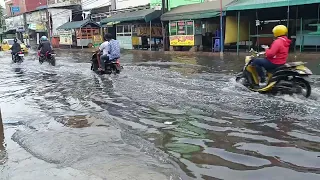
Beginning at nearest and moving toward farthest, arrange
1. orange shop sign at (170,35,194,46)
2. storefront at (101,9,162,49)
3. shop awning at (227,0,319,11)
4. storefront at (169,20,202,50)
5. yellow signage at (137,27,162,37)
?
shop awning at (227,0,319,11) → storefront at (169,20,202,50) → orange shop sign at (170,35,194,46) → storefront at (101,9,162,49) → yellow signage at (137,27,162,37)

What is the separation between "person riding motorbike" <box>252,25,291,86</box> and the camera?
25.4ft

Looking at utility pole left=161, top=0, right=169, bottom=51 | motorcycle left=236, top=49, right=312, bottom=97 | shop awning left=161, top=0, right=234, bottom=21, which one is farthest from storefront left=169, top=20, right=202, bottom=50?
motorcycle left=236, top=49, right=312, bottom=97

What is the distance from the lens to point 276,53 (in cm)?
780

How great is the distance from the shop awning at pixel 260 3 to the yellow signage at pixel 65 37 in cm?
2517

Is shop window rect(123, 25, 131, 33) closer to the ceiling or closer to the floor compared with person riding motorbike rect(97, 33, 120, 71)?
closer to the ceiling

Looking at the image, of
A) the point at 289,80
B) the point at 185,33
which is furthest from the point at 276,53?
the point at 185,33

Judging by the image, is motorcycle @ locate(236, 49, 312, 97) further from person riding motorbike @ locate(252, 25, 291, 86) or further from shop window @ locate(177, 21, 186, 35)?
shop window @ locate(177, 21, 186, 35)

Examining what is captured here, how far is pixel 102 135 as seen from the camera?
559 cm

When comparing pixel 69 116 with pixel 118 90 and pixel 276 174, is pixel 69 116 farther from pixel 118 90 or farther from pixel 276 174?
pixel 276 174

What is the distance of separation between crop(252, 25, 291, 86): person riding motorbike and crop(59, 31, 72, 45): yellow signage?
34.3 metres

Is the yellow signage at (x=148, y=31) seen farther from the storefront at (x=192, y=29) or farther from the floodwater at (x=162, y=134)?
the floodwater at (x=162, y=134)

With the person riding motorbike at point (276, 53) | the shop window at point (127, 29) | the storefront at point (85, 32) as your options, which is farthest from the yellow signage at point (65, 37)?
the person riding motorbike at point (276, 53)

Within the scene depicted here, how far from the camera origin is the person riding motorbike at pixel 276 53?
773cm

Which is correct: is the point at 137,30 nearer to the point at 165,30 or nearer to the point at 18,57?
the point at 165,30
